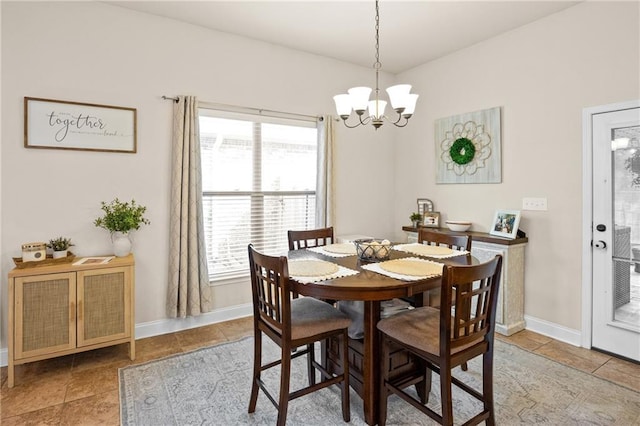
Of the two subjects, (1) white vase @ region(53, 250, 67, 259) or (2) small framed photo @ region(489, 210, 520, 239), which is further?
(2) small framed photo @ region(489, 210, 520, 239)

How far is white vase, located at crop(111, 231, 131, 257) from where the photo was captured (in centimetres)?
286

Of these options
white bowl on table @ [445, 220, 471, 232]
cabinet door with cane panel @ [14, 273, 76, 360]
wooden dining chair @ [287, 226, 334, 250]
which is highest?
white bowl on table @ [445, 220, 471, 232]

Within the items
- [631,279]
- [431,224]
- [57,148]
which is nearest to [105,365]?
[57,148]

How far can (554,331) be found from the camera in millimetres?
3168

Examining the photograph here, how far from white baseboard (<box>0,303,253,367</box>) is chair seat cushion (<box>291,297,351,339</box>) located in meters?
→ 1.68

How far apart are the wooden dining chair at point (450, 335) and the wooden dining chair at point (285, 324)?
241 mm

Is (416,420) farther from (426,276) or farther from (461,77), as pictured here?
(461,77)

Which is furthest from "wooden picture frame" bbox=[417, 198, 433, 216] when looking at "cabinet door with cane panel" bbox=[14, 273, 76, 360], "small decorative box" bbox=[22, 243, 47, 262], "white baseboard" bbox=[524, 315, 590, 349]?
"small decorative box" bbox=[22, 243, 47, 262]

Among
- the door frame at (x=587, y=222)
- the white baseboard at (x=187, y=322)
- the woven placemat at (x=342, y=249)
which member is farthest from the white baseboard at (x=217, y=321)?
the woven placemat at (x=342, y=249)

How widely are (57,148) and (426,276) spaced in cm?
293

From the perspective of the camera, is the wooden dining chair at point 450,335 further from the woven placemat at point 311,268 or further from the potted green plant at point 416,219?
the potted green plant at point 416,219

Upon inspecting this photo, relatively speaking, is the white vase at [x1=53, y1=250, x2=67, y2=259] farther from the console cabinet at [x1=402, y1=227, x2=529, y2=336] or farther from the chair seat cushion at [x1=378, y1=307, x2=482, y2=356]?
the console cabinet at [x1=402, y1=227, x2=529, y2=336]

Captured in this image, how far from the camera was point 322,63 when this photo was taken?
13.5ft

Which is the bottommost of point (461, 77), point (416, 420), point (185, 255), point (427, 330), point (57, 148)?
point (416, 420)
